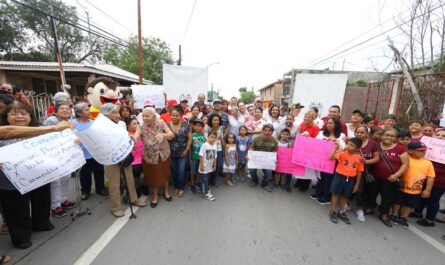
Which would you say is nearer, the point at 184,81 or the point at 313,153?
the point at 313,153

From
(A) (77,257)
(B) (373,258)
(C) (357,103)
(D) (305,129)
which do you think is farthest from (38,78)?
(C) (357,103)

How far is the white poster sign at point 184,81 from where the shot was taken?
7352mm

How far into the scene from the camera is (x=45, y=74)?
12328mm

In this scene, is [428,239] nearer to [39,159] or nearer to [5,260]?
[39,159]

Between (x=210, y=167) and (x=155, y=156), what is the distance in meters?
1.03

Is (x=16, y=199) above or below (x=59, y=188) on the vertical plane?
above

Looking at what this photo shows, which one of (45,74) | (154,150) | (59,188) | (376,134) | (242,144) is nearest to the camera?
(59,188)

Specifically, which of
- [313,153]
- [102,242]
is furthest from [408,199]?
[102,242]

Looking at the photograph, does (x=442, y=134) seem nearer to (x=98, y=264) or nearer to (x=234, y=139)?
(x=234, y=139)

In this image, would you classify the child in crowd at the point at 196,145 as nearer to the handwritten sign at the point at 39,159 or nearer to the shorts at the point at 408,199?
the handwritten sign at the point at 39,159

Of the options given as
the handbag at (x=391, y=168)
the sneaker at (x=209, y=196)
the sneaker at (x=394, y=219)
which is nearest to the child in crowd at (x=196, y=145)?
the sneaker at (x=209, y=196)

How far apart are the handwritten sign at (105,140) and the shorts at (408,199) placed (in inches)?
159

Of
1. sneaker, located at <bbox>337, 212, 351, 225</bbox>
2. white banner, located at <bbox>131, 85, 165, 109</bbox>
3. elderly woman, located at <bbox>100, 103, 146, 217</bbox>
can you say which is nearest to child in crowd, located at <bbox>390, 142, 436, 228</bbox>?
sneaker, located at <bbox>337, 212, 351, 225</bbox>

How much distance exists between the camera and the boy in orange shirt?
3.19 metres
